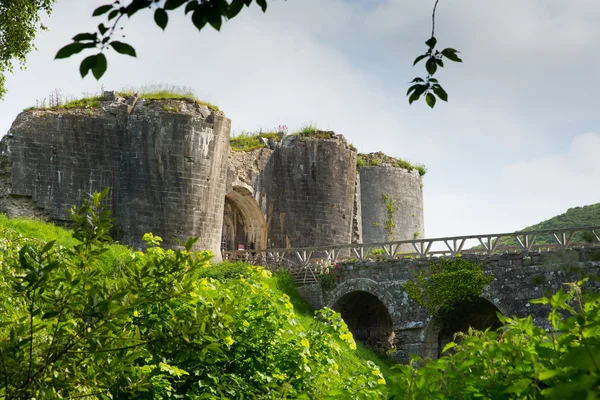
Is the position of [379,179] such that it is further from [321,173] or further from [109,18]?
[109,18]

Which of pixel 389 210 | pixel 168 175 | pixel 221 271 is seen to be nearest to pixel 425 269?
pixel 221 271

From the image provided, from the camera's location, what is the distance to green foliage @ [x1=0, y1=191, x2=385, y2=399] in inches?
189

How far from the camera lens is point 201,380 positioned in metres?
8.27

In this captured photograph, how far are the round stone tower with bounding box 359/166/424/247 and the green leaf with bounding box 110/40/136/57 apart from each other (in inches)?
1162

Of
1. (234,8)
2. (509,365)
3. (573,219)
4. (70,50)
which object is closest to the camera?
(70,50)

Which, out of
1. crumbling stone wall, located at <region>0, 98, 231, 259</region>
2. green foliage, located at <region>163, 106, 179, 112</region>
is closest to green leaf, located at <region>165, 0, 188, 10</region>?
crumbling stone wall, located at <region>0, 98, 231, 259</region>

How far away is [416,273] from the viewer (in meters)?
21.9

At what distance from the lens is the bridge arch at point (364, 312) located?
23172 mm

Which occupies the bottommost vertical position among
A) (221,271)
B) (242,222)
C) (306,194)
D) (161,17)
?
(221,271)

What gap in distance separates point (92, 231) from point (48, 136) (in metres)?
19.3

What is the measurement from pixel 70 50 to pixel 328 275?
20734 millimetres

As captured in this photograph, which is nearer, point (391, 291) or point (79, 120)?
point (391, 291)

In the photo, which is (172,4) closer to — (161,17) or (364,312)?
(161,17)

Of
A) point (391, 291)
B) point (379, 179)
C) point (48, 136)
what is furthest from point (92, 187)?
point (379, 179)
